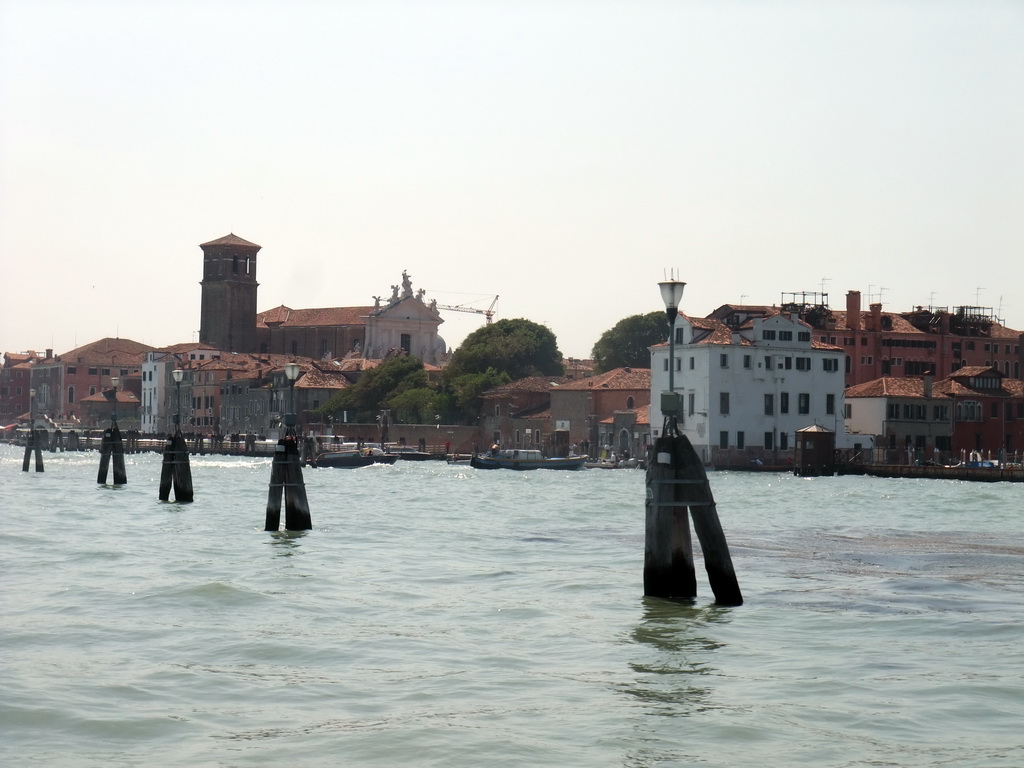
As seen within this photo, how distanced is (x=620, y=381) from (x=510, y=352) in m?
14.7

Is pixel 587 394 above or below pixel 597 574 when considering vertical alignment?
above

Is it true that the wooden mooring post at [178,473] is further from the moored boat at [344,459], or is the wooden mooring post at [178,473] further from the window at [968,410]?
the window at [968,410]

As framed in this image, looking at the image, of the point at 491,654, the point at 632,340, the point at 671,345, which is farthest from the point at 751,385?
the point at 491,654

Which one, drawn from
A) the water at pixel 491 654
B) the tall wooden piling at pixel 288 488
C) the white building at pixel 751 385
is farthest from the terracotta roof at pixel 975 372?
the tall wooden piling at pixel 288 488

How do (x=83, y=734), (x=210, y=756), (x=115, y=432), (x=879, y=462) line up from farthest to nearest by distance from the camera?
(x=879, y=462) < (x=115, y=432) < (x=83, y=734) < (x=210, y=756)

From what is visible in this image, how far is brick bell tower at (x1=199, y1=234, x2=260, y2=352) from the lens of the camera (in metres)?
105

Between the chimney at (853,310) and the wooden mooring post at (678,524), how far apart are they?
58.6 meters

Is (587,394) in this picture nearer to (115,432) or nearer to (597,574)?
(115,432)

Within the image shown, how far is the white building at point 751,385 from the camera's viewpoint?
58.9 m

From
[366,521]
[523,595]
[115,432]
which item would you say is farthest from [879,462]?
[523,595]

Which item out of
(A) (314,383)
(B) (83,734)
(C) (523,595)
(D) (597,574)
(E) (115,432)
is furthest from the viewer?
(A) (314,383)

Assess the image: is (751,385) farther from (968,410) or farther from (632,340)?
(632,340)

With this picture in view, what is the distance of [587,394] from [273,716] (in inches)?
2416

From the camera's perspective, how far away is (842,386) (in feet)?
203
